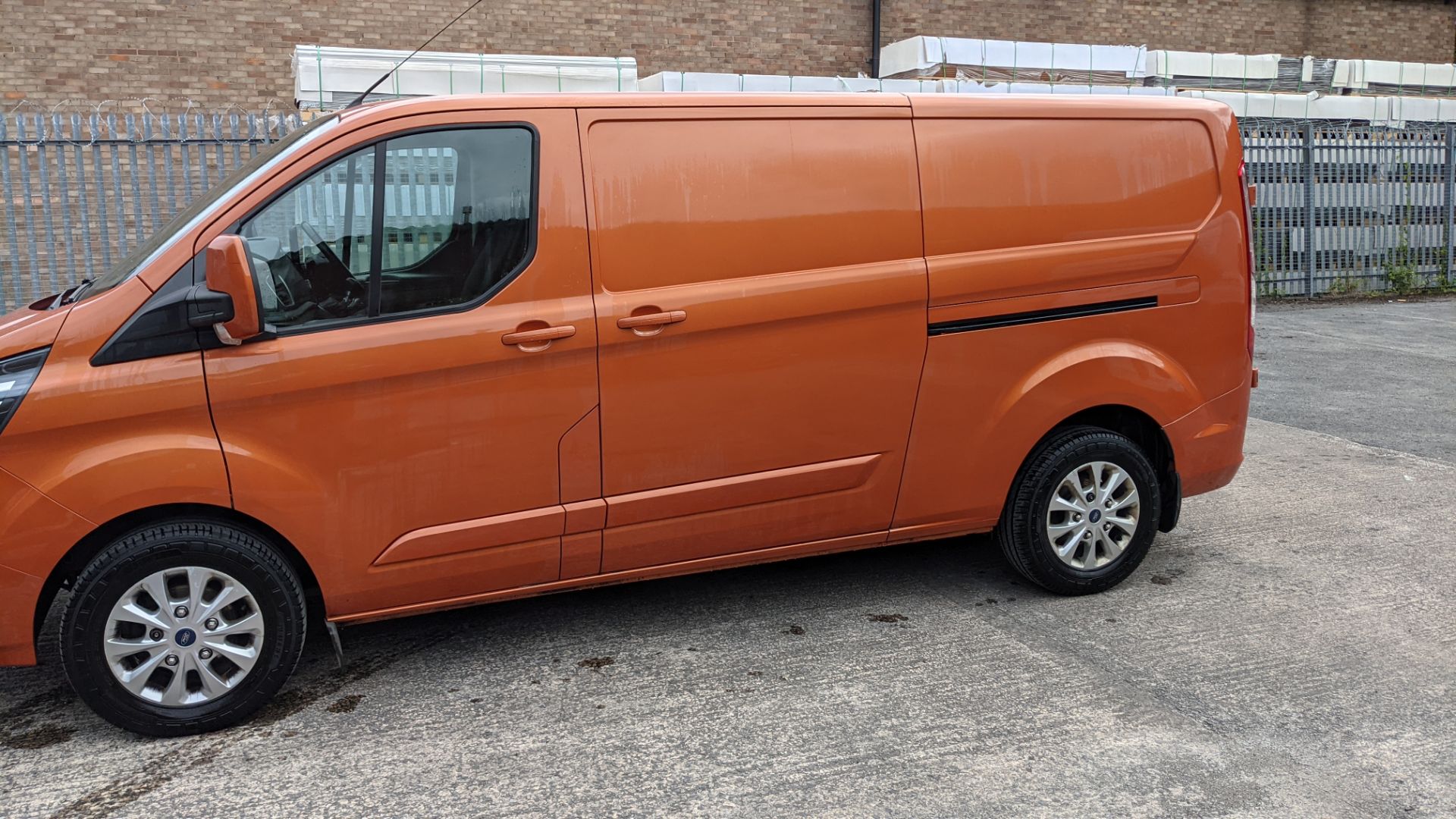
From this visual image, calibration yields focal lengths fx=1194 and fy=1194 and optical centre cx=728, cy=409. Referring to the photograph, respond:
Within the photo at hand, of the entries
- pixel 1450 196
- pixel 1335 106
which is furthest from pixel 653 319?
pixel 1450 196

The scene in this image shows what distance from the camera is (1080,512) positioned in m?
4.57

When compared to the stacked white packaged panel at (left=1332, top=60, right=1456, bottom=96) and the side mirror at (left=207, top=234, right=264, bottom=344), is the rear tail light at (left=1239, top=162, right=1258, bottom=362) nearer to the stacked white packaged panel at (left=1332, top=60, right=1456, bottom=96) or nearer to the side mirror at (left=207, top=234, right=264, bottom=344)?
the side mirror at (left=207, top=234, right=264, bottom=344)

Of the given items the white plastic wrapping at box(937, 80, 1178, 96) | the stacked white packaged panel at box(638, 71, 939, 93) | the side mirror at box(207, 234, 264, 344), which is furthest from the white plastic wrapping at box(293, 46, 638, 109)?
the side mirror at box(207, 234, 264, 344)

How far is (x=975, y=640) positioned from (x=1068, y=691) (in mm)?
488

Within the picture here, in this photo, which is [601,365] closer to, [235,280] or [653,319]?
[653,319]

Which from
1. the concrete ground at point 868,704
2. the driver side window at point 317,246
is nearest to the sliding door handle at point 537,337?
the driver side window at point 317,246

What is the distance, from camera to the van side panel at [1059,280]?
14.0 ft

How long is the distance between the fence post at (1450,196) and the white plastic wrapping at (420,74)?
35.0ft

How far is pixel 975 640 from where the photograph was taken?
4.21 meters

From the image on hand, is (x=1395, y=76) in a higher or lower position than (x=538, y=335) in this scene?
higher

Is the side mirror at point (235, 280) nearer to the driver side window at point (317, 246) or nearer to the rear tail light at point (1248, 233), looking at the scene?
the driver side window at point (317, 246)

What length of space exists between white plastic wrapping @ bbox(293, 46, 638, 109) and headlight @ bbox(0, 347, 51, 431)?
27.0 feet

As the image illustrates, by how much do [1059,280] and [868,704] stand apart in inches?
67.4

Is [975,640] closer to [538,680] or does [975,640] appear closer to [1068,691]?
[1068,691]
